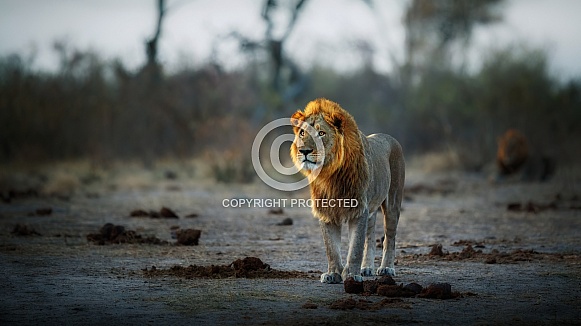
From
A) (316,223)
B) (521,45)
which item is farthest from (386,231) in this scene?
(521,45)

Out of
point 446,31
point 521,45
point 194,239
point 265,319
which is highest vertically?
point 446,31

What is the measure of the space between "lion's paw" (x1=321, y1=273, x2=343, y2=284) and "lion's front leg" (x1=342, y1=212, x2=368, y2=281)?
61 mm

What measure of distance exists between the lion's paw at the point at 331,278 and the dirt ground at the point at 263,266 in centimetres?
10

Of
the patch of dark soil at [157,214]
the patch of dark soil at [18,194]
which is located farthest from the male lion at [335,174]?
the patch of dark soil at [18,194]

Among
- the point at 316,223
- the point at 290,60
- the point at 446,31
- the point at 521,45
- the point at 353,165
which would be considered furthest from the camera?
the point at 446,31

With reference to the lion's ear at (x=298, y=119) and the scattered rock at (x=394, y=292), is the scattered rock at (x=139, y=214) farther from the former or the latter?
the scattered rock at (x=394, y=292)

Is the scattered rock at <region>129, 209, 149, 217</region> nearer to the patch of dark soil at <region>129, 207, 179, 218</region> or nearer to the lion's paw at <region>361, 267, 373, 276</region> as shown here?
the patch of dark soil at <region>129, 207, 179, 218</region>

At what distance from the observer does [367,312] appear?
24.1ft

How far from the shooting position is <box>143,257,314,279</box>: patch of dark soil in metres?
9.16

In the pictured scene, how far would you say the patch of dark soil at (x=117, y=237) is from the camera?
1203 cm

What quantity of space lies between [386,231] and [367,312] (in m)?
2.43

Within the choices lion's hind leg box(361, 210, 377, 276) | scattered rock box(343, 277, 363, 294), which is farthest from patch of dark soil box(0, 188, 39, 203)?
scattered rock box(343, 277, 363, 294)

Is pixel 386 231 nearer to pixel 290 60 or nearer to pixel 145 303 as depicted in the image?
pixel 145 303

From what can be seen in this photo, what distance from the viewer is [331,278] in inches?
342
